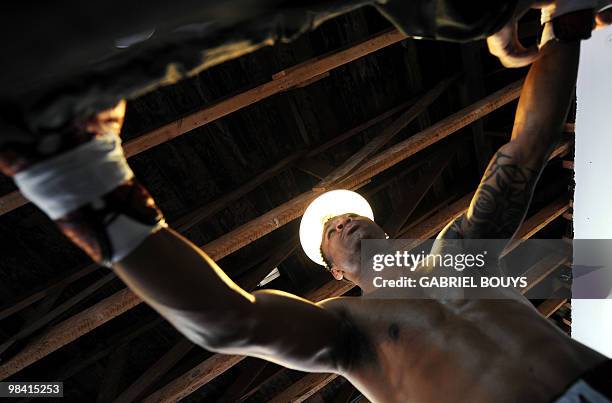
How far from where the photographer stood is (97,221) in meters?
1.07

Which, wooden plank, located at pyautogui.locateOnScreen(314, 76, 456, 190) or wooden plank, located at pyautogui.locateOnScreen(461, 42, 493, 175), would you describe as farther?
wooden plank, located at pyautogui.locateOnScreen(461, 42, 493, 175)

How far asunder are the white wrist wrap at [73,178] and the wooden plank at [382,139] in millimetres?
2194

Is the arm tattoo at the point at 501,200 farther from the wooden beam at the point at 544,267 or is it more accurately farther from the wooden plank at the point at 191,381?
the wooden beam at the point at 544,267

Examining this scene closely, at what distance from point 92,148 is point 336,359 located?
1507 mm

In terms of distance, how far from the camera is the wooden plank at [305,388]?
468 centimetres

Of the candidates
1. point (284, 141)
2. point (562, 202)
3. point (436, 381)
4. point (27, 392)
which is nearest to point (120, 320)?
point (27, 392)

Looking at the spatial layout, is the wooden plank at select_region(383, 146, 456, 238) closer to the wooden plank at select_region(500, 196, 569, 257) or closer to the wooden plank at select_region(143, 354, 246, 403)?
the wooden plank at select_region(500, 196, 569, 257)

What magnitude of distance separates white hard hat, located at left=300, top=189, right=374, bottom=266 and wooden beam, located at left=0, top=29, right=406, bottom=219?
2.64ft

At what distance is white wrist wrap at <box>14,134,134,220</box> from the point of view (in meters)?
0.96

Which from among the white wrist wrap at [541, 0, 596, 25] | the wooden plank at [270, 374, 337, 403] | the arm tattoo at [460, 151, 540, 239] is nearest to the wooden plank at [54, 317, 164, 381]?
the wooden plank at [270, 374, 337, 403]

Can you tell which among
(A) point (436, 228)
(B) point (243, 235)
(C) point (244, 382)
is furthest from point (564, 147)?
(C) point (244, 382)

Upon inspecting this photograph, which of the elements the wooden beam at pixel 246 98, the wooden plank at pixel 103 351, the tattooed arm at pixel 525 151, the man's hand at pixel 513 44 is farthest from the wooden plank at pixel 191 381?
the man's hand at pixel 513 44

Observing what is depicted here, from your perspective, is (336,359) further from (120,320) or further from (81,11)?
(120,320)

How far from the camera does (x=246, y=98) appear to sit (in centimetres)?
284
